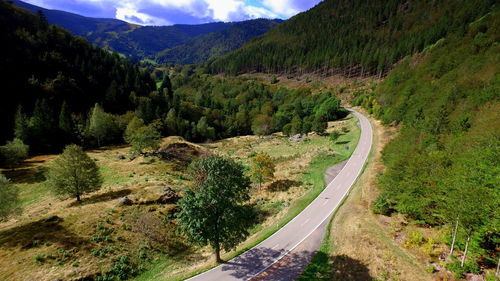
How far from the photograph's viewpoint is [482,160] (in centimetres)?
1969

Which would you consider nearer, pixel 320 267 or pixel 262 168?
pixel 320 267

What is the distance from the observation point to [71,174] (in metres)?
34.0

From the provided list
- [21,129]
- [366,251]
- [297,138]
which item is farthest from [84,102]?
[366,251]

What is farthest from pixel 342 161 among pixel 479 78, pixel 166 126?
pixel 166 126

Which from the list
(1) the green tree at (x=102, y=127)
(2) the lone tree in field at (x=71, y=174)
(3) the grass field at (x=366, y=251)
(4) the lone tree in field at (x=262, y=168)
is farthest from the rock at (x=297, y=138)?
(1) the green tree at (x=102, y=127)

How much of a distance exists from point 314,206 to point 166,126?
277ft

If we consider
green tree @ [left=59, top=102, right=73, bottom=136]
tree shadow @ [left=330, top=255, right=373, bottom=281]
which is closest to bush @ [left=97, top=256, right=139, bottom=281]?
tree shadow @ [left=330, top=255, right=373, bottom=281]

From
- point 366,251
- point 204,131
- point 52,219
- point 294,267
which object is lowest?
point 52,219

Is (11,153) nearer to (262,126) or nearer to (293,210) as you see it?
(293,210)

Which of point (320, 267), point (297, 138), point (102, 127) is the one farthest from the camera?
point (297, 138)

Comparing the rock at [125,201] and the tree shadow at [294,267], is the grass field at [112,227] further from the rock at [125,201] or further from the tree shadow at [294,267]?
the tree shadow at [294,267]

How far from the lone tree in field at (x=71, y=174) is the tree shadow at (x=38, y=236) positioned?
7.60 m

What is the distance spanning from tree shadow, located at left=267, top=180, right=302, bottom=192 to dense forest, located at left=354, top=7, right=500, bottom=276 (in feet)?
52.8

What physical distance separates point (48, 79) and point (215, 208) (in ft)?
353
